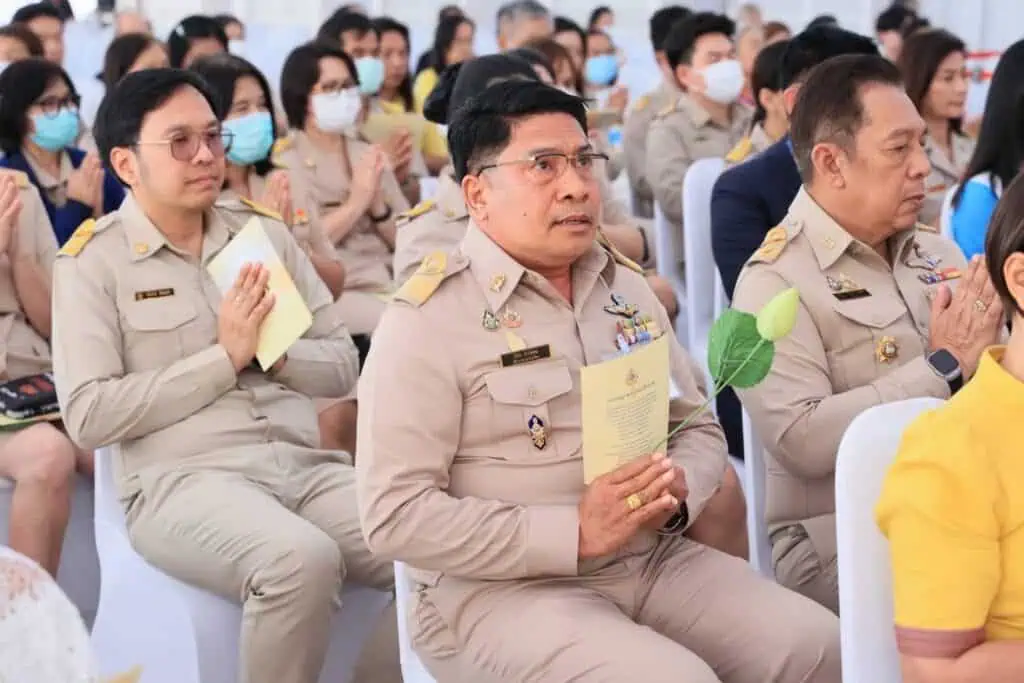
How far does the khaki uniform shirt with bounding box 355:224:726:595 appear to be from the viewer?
195 centimetres

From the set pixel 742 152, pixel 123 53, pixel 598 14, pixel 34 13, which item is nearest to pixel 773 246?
pixel 742 152

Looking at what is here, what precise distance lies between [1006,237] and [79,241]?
1.85 meters

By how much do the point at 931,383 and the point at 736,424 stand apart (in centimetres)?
82

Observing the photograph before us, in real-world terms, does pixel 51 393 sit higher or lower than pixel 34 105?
lower

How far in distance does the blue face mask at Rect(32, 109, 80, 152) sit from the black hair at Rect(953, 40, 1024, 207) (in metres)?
2.26

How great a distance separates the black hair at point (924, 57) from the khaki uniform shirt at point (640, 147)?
3.46ft

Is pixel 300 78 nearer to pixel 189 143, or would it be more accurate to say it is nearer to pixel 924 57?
pixel 189 143

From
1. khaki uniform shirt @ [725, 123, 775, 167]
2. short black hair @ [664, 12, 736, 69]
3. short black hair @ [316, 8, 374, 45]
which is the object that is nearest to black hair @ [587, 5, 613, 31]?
short black hair @ [316, 8, 374, 45]

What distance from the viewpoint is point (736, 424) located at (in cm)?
306

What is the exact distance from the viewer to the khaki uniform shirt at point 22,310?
325 centimetres

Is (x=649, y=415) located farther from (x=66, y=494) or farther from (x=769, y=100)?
(x=769, y=100)

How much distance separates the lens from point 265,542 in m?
2.49

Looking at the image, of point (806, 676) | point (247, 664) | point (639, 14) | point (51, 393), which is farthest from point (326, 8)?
point (806, 676)

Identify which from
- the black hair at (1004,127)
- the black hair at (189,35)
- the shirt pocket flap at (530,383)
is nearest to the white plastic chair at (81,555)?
the shirt pocket flap at (530,383)
